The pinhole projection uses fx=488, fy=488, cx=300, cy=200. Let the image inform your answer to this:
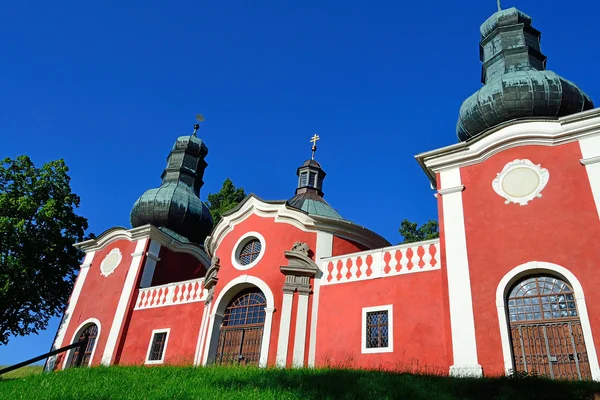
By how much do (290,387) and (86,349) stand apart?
13.9 m

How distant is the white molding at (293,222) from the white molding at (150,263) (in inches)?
157

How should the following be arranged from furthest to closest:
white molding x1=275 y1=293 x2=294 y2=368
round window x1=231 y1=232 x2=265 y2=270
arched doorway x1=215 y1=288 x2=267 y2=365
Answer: round window x1=231 y1=232 x2=265 y2=270, arched doorway x1=215 y1=288 x2=267 y2=365, white molding x1=275 y1=293 x2=294 y2=368

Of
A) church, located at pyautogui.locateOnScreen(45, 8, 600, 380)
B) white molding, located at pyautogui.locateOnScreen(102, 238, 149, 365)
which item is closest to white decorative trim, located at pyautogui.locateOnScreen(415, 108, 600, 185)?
church, located at pyautogui.locateOnScreen(45, 8, 600, 380)

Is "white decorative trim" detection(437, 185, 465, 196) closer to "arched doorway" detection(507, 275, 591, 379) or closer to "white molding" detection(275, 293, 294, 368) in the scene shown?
"arched doorway" detection(507, 275, 591, 379)

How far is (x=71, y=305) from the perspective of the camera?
68.1 ft

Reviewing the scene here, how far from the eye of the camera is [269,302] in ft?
48.1

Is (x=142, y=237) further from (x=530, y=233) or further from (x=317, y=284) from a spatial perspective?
(x=530, y=233)

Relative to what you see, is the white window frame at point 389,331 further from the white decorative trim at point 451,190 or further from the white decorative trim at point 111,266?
the white decorative trim at point 111,266

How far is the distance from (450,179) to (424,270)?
8.69 feet

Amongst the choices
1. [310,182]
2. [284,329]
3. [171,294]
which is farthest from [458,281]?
[171,294]

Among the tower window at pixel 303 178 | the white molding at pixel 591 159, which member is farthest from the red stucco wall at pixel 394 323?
the tower window at pixel 303 178

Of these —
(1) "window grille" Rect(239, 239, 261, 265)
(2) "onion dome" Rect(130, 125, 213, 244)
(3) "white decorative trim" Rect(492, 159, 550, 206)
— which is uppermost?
(2) "onion dome" Rect(130, 125, 213, 244)

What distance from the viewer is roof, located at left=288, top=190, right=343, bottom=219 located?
59.8 feet

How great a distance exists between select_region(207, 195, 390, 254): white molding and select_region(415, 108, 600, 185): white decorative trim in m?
3.33
